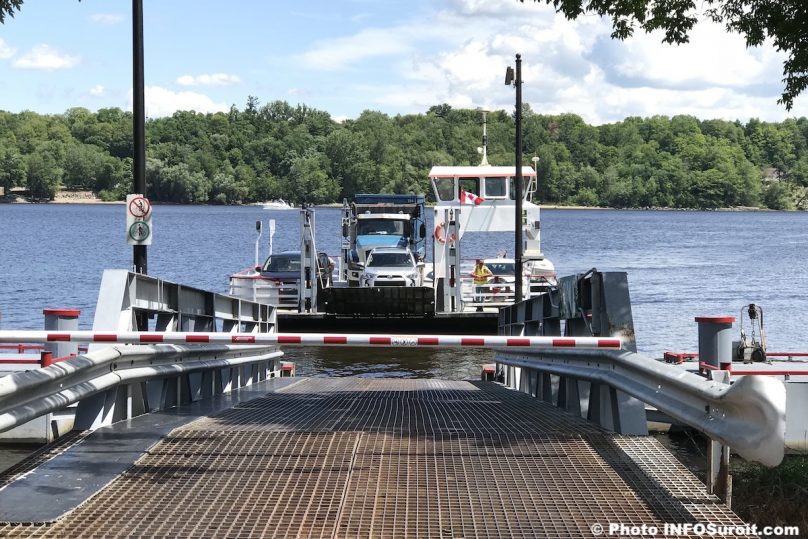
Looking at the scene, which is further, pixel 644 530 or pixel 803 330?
pixel 803 330

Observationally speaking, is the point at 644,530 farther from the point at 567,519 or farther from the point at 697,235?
the point at 697,235

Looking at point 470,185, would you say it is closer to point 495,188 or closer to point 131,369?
point 495,188

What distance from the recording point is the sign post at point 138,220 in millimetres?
15086

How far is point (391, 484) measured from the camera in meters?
6.68

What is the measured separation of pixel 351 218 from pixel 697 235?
Result: 108263 millimetres

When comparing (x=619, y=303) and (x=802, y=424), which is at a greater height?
(x=619, y=303)

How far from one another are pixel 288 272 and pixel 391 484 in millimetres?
29609

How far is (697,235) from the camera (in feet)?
456

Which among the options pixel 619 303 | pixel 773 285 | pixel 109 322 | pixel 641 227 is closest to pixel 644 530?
pixel 619 303

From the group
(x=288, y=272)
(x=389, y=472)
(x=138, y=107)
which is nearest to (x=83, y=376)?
(x=389, y=472)

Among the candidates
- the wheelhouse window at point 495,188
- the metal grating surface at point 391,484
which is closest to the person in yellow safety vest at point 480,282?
the wheelhouse window at point 495,188

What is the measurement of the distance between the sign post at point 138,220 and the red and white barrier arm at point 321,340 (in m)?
6.68

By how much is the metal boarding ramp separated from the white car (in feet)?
80.9

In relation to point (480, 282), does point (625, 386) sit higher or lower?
higher
